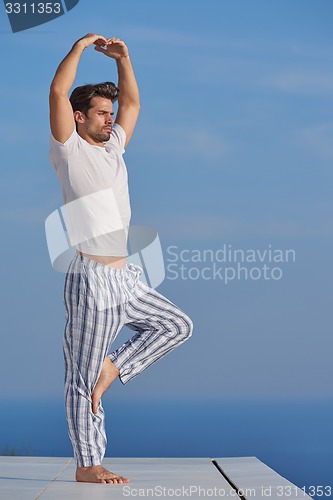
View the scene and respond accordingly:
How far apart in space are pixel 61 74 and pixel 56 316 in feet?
16.9

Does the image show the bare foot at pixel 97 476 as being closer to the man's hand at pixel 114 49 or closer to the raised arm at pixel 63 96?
the raised arm at pixel 63 96

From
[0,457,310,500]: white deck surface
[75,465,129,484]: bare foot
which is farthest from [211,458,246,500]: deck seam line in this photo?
[75,465,129,484]: bare foot

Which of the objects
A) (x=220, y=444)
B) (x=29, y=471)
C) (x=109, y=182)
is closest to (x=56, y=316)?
(x=220, y=444)

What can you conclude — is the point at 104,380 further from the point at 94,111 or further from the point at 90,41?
the point at 90,41

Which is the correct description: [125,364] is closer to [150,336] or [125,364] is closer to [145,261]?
[150,336]

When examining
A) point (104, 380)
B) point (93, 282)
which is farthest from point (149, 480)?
point (93, 282)

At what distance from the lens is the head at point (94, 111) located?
334cm

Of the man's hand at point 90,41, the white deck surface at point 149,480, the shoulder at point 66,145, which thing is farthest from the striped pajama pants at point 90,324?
the man's hand at point 90,41

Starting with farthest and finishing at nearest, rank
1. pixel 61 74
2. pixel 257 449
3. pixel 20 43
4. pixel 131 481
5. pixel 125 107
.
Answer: pixel 257 449 < pixel 20 43 < pixel 125 107 < pixel 131 481 < pixel 61 74

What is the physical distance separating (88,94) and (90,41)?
21 centimetres

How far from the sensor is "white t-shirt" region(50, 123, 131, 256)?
321 centimetres

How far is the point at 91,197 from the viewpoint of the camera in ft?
10.6

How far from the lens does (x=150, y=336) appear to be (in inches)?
133

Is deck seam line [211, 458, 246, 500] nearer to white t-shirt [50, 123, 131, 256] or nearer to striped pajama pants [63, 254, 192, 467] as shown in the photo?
striped pajama pants [63, 254, 192, 467]
